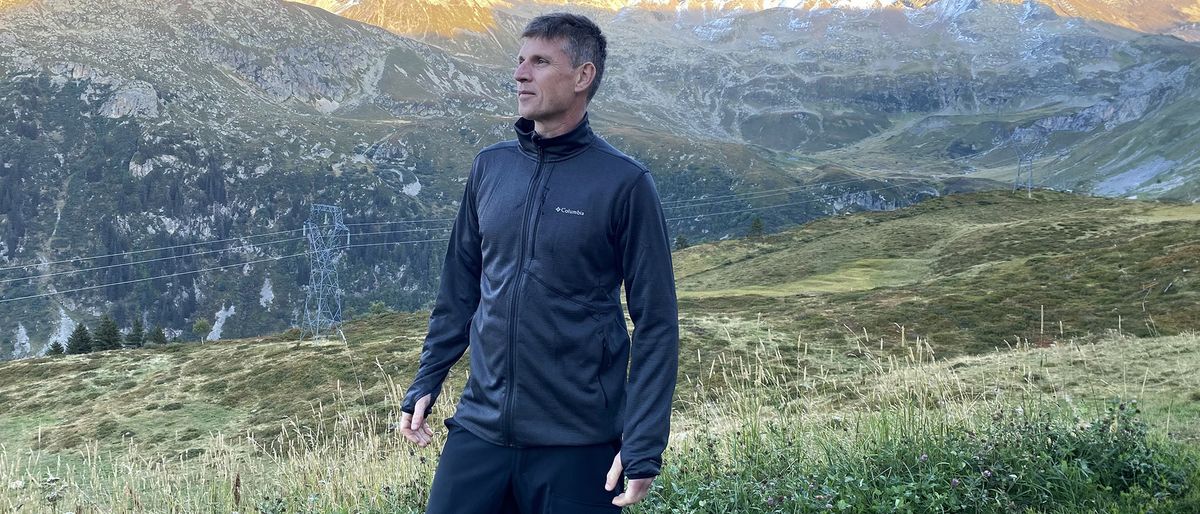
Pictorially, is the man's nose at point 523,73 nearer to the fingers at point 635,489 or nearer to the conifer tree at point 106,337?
the fingers at point 635,489

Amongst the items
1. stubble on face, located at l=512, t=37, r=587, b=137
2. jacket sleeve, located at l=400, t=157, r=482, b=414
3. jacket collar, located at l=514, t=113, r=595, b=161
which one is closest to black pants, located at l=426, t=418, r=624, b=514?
jacket sleeve, located at l=400, t=157, r=482, b=414

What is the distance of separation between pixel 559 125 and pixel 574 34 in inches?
17.0

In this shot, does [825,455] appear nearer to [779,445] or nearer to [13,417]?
[779,445]

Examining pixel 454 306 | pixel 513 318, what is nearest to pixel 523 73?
pixel 513 318

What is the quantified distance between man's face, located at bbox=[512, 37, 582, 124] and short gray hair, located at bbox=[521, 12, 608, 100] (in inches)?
1.2

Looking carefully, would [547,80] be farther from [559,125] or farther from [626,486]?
[626,486]

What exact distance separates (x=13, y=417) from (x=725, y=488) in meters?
39.6

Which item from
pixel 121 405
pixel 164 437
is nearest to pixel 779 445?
pixel 164 437

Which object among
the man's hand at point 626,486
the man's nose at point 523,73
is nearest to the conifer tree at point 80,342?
the man's nose at point 523,73

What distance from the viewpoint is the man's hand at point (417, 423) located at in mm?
4020

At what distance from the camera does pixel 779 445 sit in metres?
7.18

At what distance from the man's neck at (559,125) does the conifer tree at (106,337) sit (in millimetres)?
92862

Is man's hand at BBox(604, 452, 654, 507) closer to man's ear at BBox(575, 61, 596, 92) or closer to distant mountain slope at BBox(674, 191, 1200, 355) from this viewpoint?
man's ear at BBox(575, 61, 596, 92)

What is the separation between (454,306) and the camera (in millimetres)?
4133
